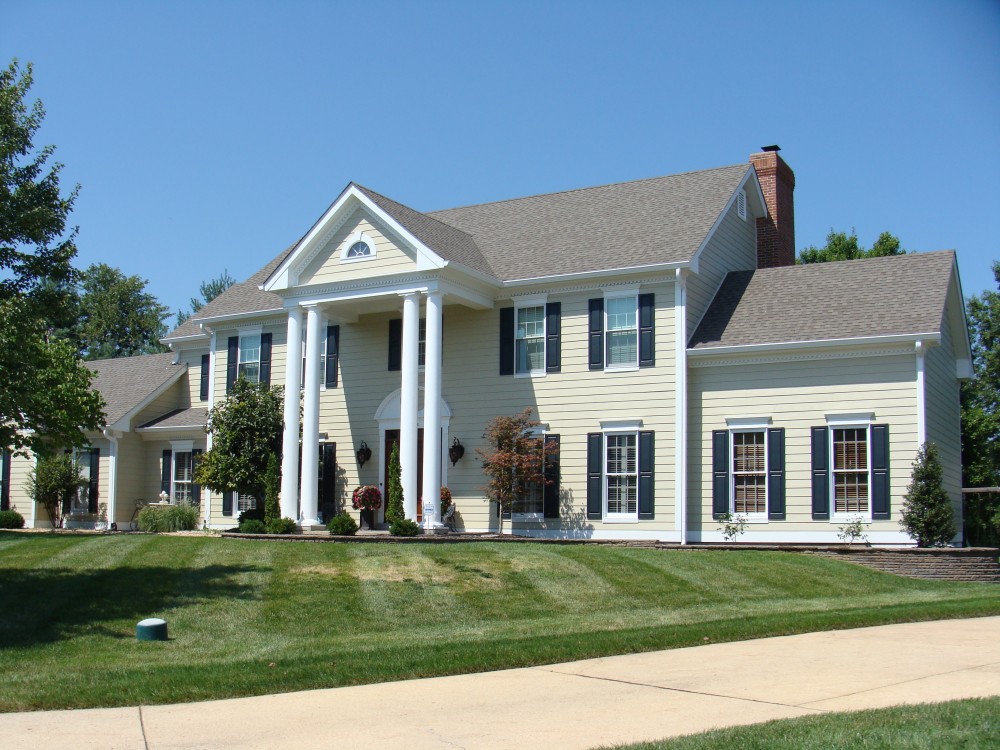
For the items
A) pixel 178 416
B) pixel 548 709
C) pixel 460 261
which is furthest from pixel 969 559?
pixel 178 416

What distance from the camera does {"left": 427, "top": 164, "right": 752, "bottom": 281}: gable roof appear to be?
24562mm

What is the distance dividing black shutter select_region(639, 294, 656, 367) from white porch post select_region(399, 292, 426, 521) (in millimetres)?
5112

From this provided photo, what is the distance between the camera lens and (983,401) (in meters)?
39.0

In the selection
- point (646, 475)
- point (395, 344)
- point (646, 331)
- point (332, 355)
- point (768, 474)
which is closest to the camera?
point (768, 474)

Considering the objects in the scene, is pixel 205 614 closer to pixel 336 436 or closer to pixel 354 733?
pixel 354 733

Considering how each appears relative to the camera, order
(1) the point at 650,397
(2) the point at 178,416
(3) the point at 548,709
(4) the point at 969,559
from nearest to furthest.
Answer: (3) the point at 548,709, (4) the point at 969,559, (1) the point at 650,397, (2) the point at 178,416

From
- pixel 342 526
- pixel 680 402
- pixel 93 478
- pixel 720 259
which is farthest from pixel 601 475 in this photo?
pixel 93 478

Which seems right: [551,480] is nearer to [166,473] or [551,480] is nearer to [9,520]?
[166,473]

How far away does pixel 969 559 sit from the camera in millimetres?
19688

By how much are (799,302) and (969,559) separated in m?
6.83

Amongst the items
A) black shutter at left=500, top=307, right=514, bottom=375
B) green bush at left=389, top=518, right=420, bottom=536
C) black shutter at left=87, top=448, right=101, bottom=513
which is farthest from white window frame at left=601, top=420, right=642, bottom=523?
black shutter at left=87, top=448, right=101, bottom=513

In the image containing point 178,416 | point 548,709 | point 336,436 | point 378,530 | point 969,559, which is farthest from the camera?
point 178,416

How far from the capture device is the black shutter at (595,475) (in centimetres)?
2403

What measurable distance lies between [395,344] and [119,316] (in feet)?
133
